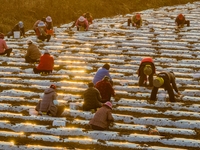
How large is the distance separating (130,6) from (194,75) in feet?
58.4

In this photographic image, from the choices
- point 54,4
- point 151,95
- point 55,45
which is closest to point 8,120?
point 151,95

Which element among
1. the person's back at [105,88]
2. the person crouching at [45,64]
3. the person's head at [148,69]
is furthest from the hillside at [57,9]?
the person's back at [105,88]

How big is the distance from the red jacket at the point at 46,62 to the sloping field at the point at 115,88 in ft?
1.04

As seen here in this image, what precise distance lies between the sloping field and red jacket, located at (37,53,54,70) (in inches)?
12.5

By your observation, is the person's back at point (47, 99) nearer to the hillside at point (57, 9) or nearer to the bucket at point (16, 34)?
the bucket at point (16, 34)

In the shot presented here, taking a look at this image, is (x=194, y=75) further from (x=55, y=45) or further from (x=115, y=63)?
(x=55, y=45)

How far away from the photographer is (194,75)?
14852 millimetres

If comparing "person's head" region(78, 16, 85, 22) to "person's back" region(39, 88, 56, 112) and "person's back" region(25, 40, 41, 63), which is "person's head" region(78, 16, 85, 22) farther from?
"person's back" region(39, 88, 56, 112)

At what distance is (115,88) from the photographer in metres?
13.7

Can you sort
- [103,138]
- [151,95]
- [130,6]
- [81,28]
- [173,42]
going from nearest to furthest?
[103,138], [151,95], [173,42], [81,28], [130,6]

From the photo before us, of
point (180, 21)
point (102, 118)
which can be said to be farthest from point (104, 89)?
point (180, 21)

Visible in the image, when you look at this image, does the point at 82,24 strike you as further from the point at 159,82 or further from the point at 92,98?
the point at 92,98

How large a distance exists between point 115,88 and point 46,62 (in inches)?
108

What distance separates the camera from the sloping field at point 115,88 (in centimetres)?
1025
